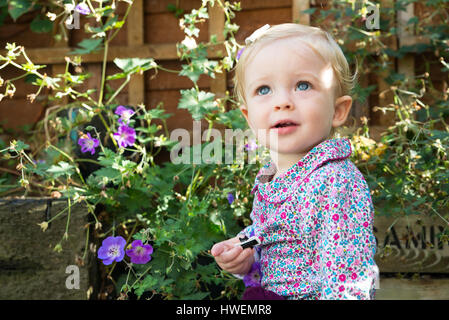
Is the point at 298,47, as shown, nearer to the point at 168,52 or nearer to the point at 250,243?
the point at 250,243

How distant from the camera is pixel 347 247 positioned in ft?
3.56

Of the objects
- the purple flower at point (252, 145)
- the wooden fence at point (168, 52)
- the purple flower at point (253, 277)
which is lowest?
the purple flower at point (253, 277)

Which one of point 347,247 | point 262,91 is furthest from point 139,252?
point 347,247

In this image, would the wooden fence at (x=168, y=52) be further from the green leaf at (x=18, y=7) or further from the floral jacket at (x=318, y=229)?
the floral jacket at (x=318, y=229)

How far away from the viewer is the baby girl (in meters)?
1.12

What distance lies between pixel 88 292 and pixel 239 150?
716 mm

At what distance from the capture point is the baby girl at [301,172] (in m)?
1.12

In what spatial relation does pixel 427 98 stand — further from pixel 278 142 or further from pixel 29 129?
pixel 29 129

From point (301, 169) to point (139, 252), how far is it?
2.24ft

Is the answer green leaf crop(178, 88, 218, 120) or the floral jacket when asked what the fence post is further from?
the floral jacket

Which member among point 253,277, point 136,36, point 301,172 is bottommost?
point 253,277

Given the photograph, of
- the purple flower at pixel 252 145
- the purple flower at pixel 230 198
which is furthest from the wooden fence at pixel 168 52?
the purple flower at pixel 230 198

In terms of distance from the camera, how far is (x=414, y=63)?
9.38 feet

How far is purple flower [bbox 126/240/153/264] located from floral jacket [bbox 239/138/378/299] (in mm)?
475
